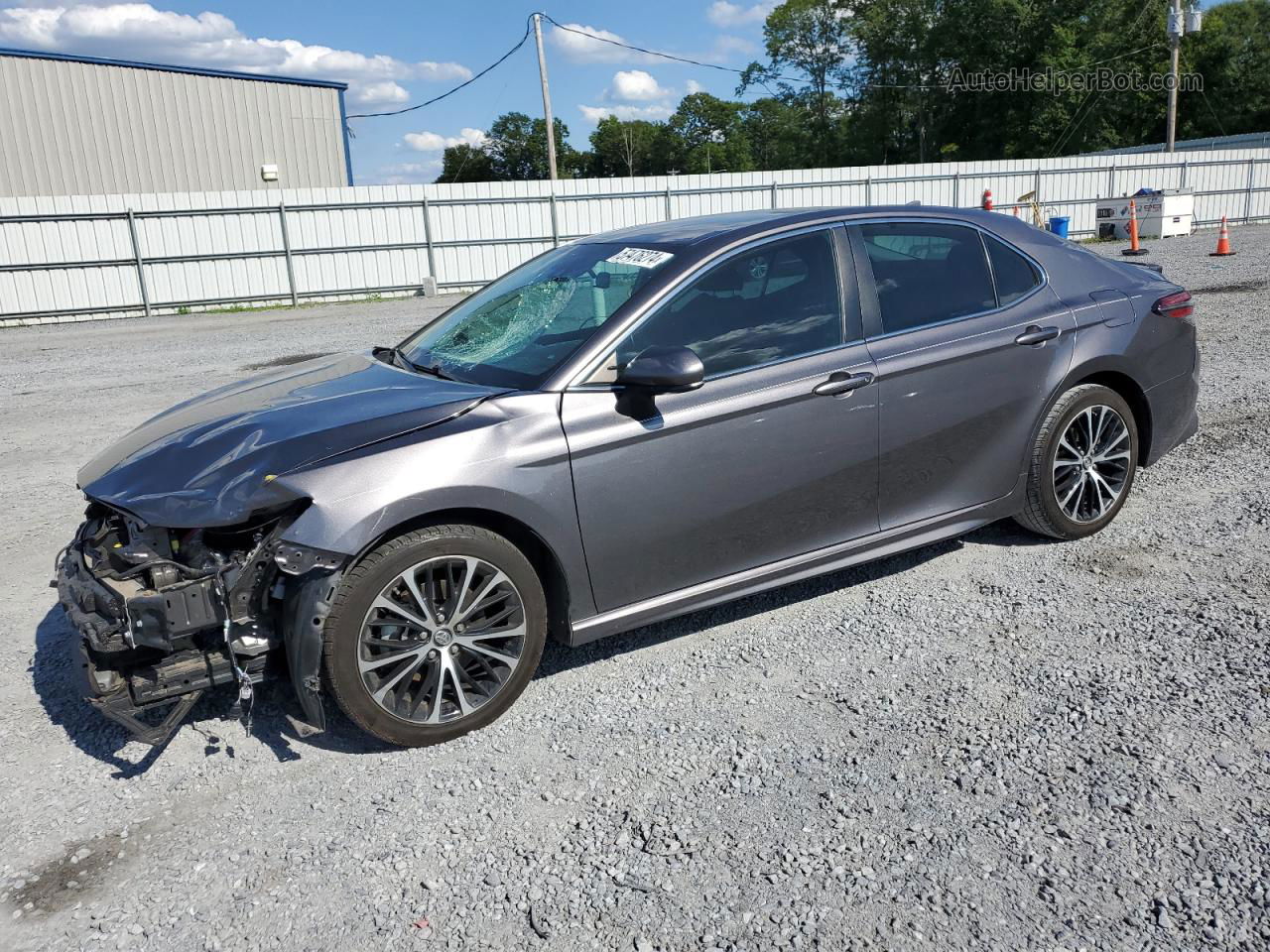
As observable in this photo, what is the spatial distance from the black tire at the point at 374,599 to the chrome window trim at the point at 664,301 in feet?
2.14

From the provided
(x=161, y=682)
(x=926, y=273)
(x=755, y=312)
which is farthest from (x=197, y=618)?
(x=926, y=273)

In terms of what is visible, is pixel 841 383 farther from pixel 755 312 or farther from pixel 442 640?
pixel 442 640

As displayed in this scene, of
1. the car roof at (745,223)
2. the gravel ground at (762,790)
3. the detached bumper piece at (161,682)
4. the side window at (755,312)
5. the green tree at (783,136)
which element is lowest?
the gravel ground at (762,790)

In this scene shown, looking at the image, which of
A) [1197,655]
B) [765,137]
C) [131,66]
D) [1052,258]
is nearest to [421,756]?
[1197,655]

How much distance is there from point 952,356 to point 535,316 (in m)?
1.81

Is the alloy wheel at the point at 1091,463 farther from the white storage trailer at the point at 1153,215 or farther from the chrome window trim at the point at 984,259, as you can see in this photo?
the white storage trailer at the point at 1153,215

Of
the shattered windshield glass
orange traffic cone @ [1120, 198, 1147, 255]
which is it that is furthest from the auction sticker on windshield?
orange traffic cone @ [1120, 198, 1147, 255]

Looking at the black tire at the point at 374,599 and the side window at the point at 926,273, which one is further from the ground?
the side window at the point at 926,273

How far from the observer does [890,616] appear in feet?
14.0

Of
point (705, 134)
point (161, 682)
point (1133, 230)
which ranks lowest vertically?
point (161, 682)

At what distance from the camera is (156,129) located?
2755 centimetres

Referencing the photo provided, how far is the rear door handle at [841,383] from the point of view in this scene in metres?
3.94

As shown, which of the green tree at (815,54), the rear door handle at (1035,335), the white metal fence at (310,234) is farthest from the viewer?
the green tree at (815,54)

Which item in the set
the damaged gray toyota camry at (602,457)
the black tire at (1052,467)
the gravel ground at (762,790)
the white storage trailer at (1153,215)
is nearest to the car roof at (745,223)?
the damaged gray toyota camry at (602,457)
